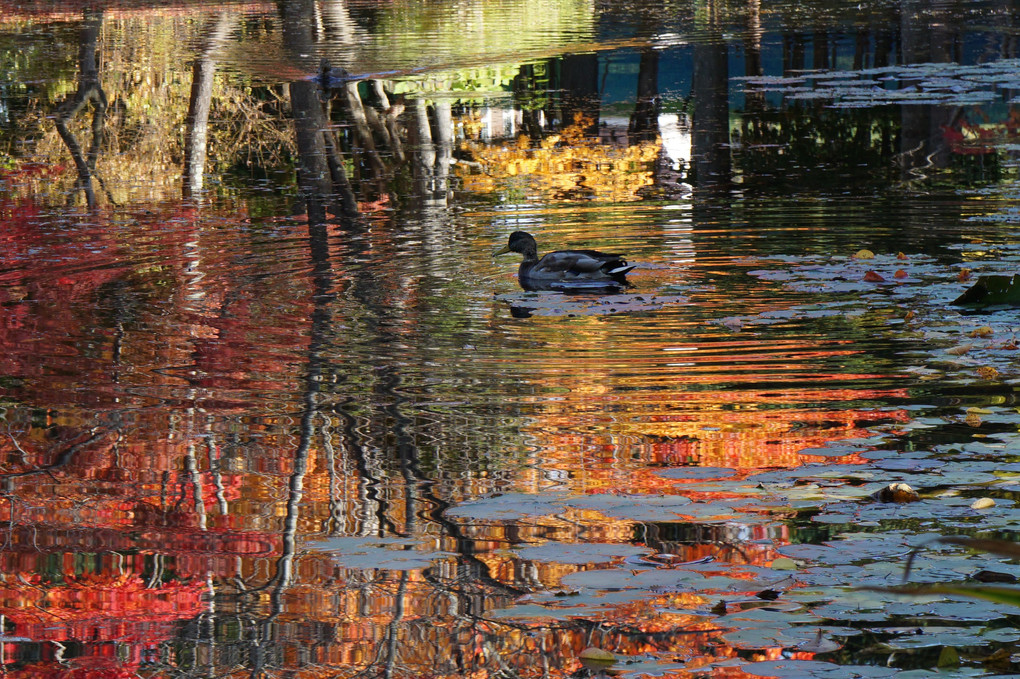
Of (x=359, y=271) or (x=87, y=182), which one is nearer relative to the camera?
(x=359, y=271)

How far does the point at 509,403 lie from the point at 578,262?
10.2ft

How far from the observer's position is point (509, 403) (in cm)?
836

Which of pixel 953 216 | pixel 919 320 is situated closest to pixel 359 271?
pixel 919 320

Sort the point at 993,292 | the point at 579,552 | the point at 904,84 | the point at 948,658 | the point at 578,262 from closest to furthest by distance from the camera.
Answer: the point at 948,658
the point at 579,552
the point at 993,292
the point at 578,262
the point at 904,84

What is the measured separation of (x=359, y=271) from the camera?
1212 centimetres

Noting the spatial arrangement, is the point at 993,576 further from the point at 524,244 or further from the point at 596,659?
the point at 524,244

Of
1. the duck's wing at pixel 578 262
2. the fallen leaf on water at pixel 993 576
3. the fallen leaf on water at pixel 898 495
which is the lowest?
the fallen leaf on water at pixel 993 576

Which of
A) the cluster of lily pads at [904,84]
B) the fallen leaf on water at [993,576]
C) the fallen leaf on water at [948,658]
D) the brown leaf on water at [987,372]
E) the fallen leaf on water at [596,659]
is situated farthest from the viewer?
the cluster of lily pads at [904,84]

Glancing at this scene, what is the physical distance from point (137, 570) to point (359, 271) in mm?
6350

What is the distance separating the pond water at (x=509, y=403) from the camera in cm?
524

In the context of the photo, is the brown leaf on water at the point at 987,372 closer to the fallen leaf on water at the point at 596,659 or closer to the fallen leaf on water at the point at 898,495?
the fallen leaf on water at the point at 898,495

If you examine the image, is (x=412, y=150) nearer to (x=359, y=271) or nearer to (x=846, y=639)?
(x=359, y=271)

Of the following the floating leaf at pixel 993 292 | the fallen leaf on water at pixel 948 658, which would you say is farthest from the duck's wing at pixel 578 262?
the fallen leaf on water at pixel 948 658

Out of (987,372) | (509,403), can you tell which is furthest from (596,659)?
(987,372)
